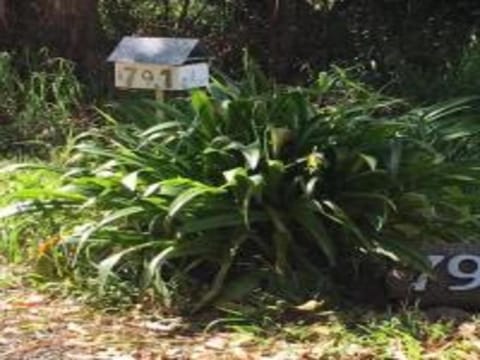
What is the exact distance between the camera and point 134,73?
6.76 meters

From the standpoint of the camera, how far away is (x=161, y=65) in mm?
6559

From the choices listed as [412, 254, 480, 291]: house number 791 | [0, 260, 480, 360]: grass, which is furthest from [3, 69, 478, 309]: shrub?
[0, 260, 480, 360]: grass

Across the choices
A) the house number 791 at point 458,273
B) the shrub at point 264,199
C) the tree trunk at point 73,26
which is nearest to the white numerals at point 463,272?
the house number 791 at point 458,273

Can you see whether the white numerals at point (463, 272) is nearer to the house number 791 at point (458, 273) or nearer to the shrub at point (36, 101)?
the house number 791 at point (458, 273)

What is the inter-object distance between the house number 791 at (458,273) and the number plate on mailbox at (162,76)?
5.96 feet

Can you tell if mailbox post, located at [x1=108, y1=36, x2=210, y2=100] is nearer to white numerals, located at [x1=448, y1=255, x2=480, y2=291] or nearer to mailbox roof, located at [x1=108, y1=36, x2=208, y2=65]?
mailbox roof, located at [x1=108, y1=36, x2=208, y2=65]

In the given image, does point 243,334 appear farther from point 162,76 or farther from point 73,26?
point 73,26

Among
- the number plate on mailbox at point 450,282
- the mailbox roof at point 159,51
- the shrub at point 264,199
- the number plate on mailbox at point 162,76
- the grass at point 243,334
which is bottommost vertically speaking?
the grass at point 243,334

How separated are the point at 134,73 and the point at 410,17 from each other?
16.0 ft

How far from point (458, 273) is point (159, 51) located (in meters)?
2.18

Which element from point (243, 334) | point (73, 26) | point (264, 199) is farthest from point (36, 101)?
point (243, 334)

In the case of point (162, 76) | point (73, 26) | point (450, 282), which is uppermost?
point (73, 26)

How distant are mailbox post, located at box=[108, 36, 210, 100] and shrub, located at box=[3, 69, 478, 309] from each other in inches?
21.1

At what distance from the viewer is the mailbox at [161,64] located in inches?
258
